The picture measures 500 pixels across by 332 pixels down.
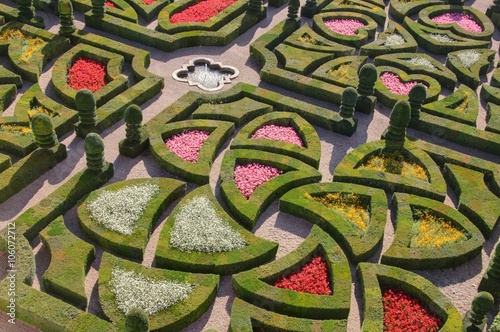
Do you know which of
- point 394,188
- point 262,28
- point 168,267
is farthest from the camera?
point 262,28

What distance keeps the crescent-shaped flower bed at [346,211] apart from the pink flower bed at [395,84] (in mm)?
8792

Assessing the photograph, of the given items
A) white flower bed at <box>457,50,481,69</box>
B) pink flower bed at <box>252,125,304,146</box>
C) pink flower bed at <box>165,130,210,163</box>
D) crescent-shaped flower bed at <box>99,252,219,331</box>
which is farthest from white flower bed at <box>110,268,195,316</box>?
white flower bed at <box>457,50,481,69</box>

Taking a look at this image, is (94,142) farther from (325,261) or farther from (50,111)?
(325,261)

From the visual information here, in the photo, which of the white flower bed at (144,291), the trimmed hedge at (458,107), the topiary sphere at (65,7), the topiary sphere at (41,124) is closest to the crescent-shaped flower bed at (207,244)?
the white flower bed at (144,291)

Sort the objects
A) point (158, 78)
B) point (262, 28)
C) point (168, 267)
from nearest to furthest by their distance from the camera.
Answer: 1. point (168, 267)
2. point (158, 78)
3. point (262, 28)

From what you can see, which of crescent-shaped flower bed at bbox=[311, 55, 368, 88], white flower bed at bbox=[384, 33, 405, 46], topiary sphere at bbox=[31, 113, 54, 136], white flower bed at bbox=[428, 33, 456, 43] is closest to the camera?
topiary sphere at bbox=[31, 113, 54, 136]

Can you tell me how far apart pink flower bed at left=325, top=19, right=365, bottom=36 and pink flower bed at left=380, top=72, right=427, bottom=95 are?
4675 mm

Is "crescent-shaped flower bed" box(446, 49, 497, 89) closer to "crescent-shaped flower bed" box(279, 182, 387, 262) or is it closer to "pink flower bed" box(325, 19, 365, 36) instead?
"pink flower bed" box(325, 19, 365, 36)

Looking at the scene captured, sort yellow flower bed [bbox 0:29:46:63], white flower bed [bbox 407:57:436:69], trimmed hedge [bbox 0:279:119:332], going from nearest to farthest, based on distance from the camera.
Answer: trimmed hedge [bbox 0:279:119:332]
yellow flower bed [bbox 0:29:46:63]
white flower bed [bbox 407:57:436:69]

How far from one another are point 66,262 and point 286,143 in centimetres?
1067

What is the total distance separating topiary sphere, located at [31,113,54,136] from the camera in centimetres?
2167

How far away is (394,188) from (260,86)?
33.0ft

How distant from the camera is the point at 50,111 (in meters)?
25.6

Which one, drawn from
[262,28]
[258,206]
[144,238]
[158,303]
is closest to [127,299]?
[158,303]
